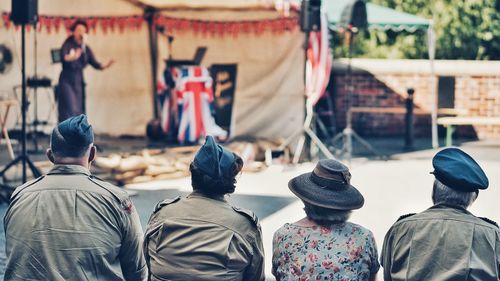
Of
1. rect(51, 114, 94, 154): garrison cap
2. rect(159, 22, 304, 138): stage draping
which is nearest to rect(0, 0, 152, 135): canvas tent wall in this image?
rect(159, 22, 304, 138): stage draping

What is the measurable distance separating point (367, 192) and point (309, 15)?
2.84 metres

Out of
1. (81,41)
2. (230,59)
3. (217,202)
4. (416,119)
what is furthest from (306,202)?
(416,119)

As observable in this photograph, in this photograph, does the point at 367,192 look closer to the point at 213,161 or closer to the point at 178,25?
the point at 178,25

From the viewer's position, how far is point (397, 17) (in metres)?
15.4

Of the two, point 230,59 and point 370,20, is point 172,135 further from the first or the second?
point 370,20

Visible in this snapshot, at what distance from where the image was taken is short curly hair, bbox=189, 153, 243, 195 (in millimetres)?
3846

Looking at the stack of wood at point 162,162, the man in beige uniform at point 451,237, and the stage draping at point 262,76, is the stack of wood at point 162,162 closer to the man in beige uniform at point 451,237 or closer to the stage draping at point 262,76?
the stage draping at point 262,76

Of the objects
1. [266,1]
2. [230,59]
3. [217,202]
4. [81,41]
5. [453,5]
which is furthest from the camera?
[453,5]

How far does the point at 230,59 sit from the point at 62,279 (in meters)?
11.3

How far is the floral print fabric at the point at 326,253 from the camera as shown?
12.4 ft

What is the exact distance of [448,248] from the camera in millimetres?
3748

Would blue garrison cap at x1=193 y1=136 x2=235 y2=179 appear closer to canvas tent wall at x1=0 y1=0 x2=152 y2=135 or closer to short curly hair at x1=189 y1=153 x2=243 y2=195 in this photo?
short curly hair at x1=189 y1=153 x2=243 y2=195

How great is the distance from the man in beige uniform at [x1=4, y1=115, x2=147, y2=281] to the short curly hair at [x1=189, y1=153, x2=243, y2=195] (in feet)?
1.01

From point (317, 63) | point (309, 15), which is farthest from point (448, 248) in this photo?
point (317, 63)
